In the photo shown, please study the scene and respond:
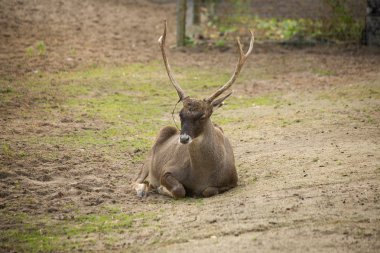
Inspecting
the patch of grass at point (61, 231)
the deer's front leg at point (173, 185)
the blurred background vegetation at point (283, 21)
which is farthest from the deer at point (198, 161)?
the blurred background vegetation at point (283, 21)

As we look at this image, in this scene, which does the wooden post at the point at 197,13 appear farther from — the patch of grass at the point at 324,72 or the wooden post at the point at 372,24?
the patch of grass at the point at 324,72

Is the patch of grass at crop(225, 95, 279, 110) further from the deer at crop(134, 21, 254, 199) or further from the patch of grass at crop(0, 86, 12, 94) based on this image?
the deer at crop(134, 21, 254, 199)

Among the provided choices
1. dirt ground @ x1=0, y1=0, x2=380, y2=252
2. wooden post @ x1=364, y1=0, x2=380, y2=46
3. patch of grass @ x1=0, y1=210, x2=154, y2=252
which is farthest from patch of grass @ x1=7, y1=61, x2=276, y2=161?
wooden post @ x1=364, y1=0, x2=380, y2=46

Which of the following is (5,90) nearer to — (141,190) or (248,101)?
(248,101)

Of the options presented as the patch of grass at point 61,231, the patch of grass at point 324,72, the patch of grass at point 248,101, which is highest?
the patch of grass at point 61,231

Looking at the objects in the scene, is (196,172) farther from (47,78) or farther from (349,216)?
(47,78)

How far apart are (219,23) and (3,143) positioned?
37.2 ft

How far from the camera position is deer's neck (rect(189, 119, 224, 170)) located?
858 cm

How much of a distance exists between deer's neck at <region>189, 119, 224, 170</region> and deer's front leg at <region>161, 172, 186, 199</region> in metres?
0.29

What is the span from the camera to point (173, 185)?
859cm

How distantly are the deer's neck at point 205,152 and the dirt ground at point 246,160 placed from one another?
42 cm

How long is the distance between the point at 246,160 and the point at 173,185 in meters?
1.66

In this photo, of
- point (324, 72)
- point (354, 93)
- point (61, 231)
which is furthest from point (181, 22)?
point (61, 231)

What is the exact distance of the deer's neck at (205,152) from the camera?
8.58m
